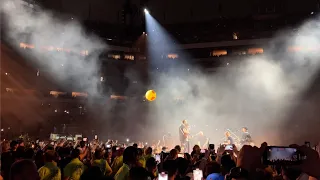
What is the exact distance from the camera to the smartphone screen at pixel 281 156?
144 inches

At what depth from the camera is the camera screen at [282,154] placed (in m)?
3.69

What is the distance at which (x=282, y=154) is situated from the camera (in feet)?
12.3

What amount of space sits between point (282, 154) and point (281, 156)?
29 millimetres

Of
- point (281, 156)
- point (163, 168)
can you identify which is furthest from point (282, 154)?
point (163, 168)

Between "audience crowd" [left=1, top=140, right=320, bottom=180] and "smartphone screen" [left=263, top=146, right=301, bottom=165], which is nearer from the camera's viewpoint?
"audience crowd" [left=1, top=140, right=320, bottom=180]

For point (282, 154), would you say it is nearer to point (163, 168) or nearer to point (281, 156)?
point (281, 156)

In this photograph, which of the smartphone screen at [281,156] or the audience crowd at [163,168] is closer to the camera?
the audience crowd at [163,168]

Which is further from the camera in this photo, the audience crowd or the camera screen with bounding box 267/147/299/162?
the camera screen with bounding box 267/147/299/162

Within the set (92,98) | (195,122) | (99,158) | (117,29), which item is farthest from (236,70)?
(99,158)

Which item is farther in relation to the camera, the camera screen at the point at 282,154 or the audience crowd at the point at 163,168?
the camera screen at the point at 282,154

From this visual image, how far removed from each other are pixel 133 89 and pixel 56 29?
30.9ft

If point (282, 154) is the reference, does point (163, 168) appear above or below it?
below

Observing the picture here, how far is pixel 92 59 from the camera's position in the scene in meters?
26.5

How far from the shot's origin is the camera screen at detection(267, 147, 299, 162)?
3692 millimetres
